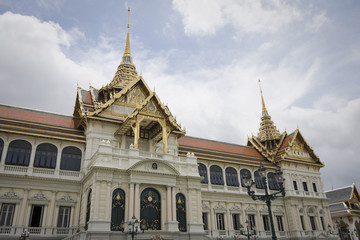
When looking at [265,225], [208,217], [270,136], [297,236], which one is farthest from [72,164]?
[270,136]

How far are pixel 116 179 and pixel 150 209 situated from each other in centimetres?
335

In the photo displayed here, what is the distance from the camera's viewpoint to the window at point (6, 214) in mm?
21734

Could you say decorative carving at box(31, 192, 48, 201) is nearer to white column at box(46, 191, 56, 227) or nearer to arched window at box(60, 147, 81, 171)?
white column at box(46, 191, 56, 227)

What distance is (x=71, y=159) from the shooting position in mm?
25812

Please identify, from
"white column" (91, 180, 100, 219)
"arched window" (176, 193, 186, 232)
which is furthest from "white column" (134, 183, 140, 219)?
"arched window" (176, 193, 186, 232)

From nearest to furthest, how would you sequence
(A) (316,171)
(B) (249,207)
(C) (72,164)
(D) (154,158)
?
(D) (154,158) < (C) (72,164) < (B) (249,207) < (A) (316,171)

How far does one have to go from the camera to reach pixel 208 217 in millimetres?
30422

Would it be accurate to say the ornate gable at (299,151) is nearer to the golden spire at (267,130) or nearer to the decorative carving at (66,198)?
the golden spire at (267,130)

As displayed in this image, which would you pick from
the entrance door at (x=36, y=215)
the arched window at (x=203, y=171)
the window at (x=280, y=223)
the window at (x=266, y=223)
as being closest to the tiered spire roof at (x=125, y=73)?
the arched window at (x=203, y=171)

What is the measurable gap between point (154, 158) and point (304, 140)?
25741 millimetres

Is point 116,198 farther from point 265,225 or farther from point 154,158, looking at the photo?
point 265,225

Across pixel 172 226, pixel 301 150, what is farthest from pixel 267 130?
pixel 172 226

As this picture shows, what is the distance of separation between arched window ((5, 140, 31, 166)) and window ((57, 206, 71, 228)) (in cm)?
460

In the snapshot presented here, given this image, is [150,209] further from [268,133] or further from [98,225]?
[268,133]
